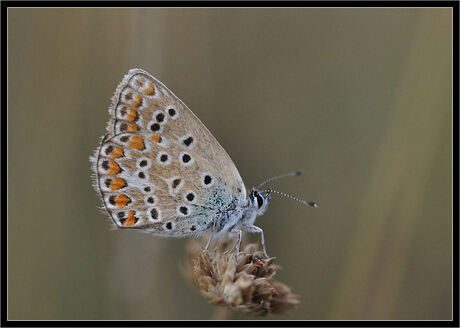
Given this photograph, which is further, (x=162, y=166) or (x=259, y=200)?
(x=259, y=200)

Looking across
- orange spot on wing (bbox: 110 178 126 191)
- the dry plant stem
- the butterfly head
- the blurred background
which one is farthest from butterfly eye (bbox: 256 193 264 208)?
orange spot on wing (bbox: 110 178 126 191)

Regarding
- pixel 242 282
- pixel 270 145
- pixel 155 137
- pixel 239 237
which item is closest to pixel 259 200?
pixel 239 237

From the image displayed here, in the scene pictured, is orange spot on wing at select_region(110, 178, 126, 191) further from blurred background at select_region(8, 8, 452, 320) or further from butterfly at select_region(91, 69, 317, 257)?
blurred background at select_region(8, 8, 452, 320)

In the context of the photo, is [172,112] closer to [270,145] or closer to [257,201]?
[257,201]

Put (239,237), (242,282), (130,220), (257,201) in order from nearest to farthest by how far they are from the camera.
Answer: (242,282)
(239,237)
(130,220)
(257,201)

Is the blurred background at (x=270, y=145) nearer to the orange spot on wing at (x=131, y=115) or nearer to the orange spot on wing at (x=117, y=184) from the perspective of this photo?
the orange spot on wing at (x=117, y=184)

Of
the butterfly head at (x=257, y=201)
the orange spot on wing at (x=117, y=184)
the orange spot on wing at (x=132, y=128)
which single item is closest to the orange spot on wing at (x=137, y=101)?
the orange spot on wing at (x=132, y=128)
